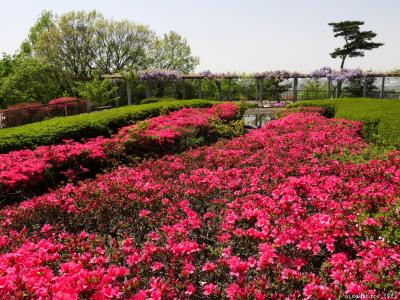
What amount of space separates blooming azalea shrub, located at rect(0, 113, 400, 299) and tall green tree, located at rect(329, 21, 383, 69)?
40359mm

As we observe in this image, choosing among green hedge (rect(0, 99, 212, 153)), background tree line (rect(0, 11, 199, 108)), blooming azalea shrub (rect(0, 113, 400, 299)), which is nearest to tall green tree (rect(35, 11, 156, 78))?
background tree line (rect(0, 11, 199, 108))

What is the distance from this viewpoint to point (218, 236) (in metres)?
3.27

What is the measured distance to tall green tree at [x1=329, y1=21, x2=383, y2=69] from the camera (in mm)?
40406

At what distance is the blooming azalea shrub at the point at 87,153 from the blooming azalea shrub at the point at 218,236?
171 cm

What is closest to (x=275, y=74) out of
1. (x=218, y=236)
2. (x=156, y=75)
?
(x=156, y=75)

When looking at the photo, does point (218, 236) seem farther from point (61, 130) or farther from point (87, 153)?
point (61, 130)

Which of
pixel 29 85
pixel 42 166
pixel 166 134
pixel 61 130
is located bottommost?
pixel 42 166

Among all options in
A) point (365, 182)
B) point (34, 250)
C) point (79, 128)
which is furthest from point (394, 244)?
point (79, 128)

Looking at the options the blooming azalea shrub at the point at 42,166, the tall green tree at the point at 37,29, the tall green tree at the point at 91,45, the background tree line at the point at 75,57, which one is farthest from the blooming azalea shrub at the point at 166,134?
the tall green tree at the point at 37,29

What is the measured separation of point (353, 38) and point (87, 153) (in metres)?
41.8

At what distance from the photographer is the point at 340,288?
236 cm

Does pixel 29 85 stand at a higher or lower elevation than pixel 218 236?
higher

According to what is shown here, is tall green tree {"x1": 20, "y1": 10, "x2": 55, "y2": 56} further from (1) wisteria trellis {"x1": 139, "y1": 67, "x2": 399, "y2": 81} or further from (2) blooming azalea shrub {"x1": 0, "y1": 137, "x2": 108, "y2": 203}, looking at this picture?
(2) blooming azalea shrub {"x1": 0, "y1": 137, "x2": 108, "y2": 203}

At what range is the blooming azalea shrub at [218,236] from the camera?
247cm
